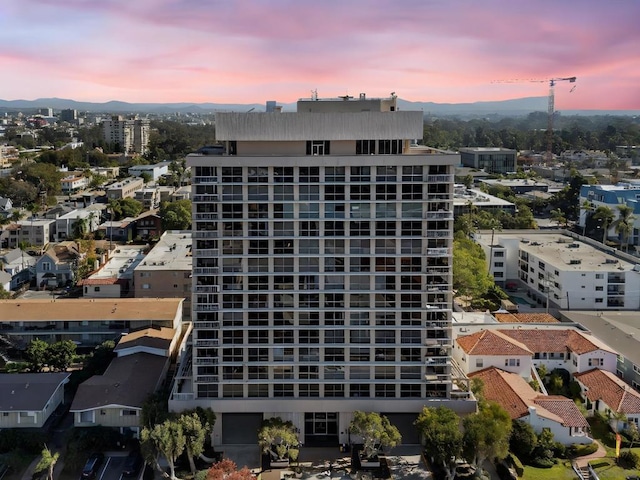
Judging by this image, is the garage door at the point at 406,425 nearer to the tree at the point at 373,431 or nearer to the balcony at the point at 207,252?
the tree at the point at 373,431

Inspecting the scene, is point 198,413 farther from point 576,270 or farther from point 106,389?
point 576,270

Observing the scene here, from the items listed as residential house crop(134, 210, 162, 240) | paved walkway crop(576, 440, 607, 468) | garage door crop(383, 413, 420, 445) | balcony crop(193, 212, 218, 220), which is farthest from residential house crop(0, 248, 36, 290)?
paved walkway crop(576, 440, 607, 468)

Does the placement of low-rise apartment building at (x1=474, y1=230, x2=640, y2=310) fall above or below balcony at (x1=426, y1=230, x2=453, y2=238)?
below

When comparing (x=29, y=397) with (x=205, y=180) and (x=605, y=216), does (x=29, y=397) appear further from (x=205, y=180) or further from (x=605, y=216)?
(x=605, y=216)

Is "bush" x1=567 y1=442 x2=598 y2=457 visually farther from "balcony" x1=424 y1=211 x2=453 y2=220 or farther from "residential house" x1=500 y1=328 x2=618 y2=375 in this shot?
"balcony" x1=424 y1=211 x2=453 y2=220

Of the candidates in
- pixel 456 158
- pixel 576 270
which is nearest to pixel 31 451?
pixel 456 158

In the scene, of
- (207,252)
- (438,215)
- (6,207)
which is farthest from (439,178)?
(6,207)
